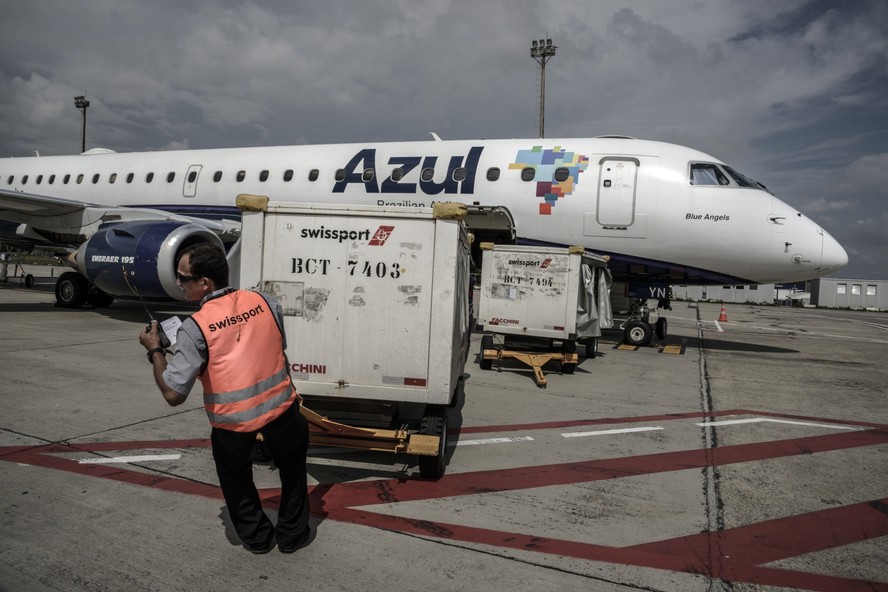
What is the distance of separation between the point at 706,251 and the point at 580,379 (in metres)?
4.39

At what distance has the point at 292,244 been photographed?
4180 millimetres

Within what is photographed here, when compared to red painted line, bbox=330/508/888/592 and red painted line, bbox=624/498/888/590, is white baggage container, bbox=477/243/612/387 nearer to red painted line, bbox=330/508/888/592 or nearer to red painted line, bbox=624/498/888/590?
red painted line, bbox=624/498/888/590

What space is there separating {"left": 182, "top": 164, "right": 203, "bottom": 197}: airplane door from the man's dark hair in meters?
12.6

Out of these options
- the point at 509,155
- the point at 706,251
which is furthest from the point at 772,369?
the point at 509,155

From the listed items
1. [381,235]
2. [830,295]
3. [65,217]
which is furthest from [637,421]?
[830,295]

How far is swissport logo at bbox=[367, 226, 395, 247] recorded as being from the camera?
4.10m

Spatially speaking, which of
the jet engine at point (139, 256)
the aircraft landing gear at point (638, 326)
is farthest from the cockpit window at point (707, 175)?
the jet engine at point (139, 256)

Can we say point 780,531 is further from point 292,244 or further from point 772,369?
point 772,369

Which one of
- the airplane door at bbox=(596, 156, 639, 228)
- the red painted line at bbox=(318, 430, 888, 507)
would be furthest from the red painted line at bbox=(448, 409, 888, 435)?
the airplane door at bbox=(596, 156, 639, 228)

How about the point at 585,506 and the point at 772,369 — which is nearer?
the point at 585,506

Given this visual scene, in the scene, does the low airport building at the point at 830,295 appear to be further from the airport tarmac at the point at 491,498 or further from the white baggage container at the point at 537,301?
the airport tarmac at the point at 491,498

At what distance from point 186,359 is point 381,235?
5.81ft

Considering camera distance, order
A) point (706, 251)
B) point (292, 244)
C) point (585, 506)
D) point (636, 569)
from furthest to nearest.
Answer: point (706, 251) < point (292, 244) < point (585, 506) < point (636, 569)

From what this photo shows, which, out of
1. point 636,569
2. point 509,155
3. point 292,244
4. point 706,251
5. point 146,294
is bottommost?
point 636,569
